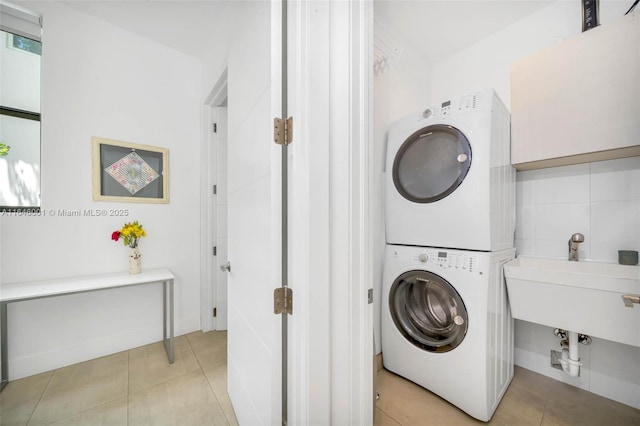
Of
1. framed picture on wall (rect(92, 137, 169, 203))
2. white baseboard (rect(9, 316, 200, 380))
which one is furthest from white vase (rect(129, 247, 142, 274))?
white baseboard (rect(9, 316, 200, 380))

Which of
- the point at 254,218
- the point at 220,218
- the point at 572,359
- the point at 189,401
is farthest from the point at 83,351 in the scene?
the point at 572,359

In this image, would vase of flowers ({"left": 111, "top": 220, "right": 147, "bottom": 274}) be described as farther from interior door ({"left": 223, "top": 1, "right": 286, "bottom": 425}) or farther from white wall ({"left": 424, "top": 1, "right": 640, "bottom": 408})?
white wall ({"left": 424, "top": 1, "right": 640, "bottom": 408})

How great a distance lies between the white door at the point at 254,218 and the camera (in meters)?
0.88

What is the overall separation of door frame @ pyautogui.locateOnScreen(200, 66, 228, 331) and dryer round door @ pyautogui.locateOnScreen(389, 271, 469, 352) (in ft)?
5.81

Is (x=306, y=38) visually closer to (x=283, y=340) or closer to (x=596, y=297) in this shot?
(x=283, y=340)

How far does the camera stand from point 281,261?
888mm

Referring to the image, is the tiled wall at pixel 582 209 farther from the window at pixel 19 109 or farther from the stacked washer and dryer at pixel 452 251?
the window at pixel 19 109

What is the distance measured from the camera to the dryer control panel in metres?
1.35

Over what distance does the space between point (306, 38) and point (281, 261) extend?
0.79m

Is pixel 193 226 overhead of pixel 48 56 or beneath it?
beneath

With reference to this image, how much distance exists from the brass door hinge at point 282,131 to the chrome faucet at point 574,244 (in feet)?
6.39

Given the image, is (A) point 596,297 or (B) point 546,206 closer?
(A) point 596,297

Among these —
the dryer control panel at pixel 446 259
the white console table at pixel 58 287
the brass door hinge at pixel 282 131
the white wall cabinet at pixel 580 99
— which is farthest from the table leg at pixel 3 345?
the white wall cabinet at pixel 580 99

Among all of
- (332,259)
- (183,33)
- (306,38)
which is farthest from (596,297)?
(183,33)
